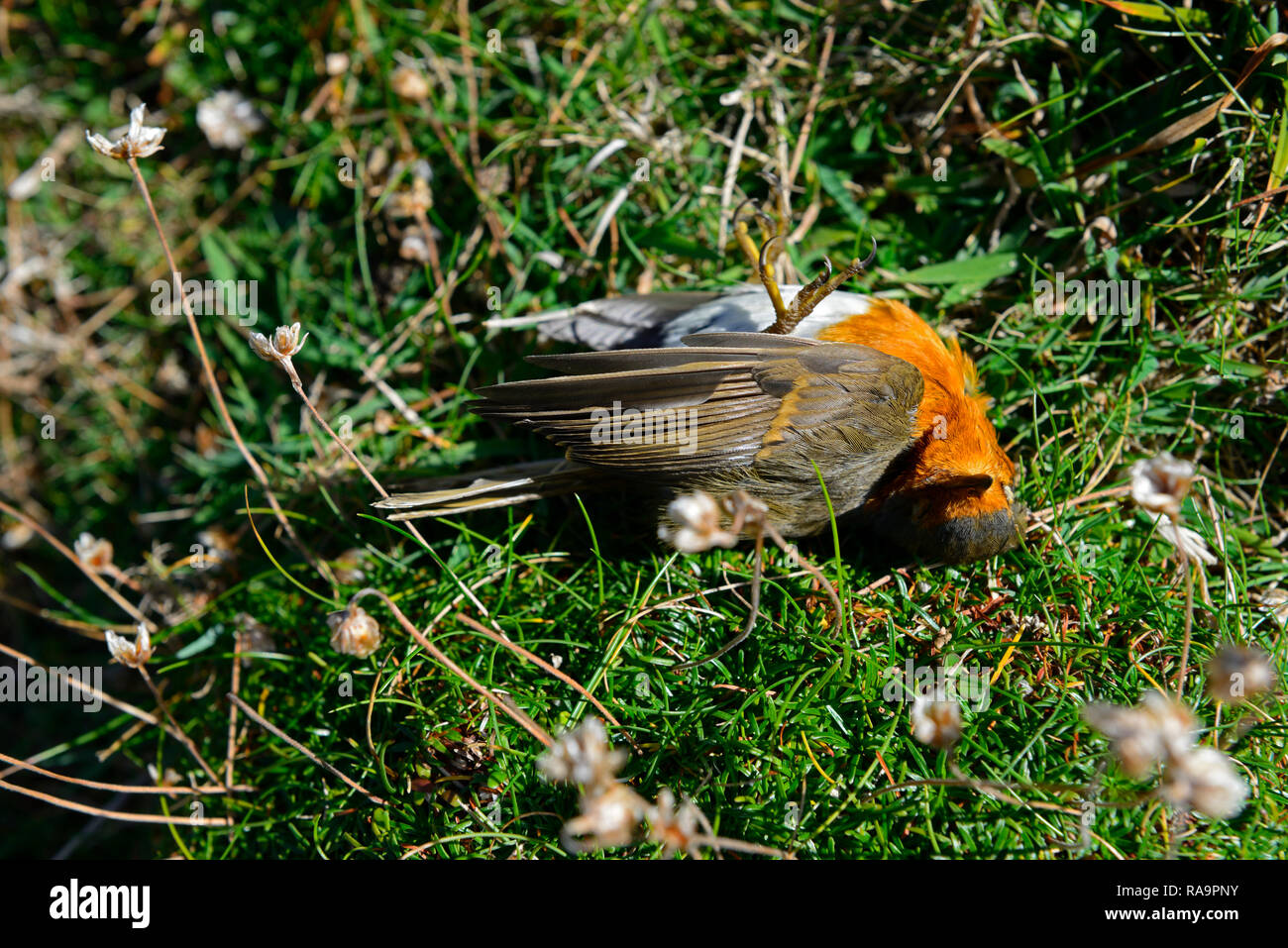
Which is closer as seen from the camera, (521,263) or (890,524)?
(890,524)

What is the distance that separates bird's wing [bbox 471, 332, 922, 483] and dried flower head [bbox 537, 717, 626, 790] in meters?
0.93

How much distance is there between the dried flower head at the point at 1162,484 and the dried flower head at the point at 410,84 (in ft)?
11.2

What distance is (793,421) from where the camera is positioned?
8.52 ft

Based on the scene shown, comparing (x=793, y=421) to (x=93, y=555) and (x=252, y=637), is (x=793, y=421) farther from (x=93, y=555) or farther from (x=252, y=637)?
(x=93, y=555)

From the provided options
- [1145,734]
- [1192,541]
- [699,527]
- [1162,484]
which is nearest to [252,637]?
[699,527]

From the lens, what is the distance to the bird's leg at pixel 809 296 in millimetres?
2662

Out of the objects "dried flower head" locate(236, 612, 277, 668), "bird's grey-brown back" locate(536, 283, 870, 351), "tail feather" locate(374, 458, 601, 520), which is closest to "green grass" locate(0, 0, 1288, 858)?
"dried flower head" locate(236, 612, 277, 668)

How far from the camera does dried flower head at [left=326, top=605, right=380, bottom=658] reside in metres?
2.66

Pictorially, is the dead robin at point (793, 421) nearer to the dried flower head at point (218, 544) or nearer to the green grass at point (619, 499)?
the green grass at point (619, 499)

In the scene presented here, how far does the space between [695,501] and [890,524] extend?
1.25 metres

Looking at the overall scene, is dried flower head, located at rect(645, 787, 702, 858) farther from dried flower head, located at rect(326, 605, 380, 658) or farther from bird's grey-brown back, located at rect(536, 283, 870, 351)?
bird's grey-brown back, located at rect(536, 283, 870, 351)
